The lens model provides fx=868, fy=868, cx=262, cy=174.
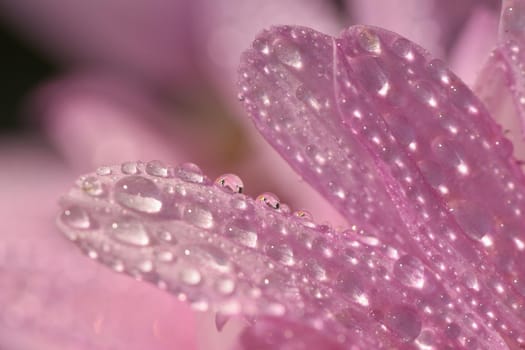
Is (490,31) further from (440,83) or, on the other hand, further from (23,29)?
(23,29)

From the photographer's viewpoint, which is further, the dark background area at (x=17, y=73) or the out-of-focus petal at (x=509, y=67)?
the dark background area at (x=17, y=73)

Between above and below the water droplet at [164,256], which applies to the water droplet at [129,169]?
above

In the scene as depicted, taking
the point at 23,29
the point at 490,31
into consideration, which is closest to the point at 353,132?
the point at 490,31

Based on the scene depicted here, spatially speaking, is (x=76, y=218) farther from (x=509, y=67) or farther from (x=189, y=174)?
(x=509, y=67)

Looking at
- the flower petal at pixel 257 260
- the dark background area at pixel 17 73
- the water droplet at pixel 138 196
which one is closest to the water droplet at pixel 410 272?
the flower petal at pixel 257 260

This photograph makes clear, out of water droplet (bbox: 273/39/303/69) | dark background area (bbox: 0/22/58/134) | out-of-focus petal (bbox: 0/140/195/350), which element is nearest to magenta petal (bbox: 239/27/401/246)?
water droplet (bbox: 273/39/303/69)

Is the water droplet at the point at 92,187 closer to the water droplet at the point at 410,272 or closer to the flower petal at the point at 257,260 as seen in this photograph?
the flower petal at the point at 257,260
